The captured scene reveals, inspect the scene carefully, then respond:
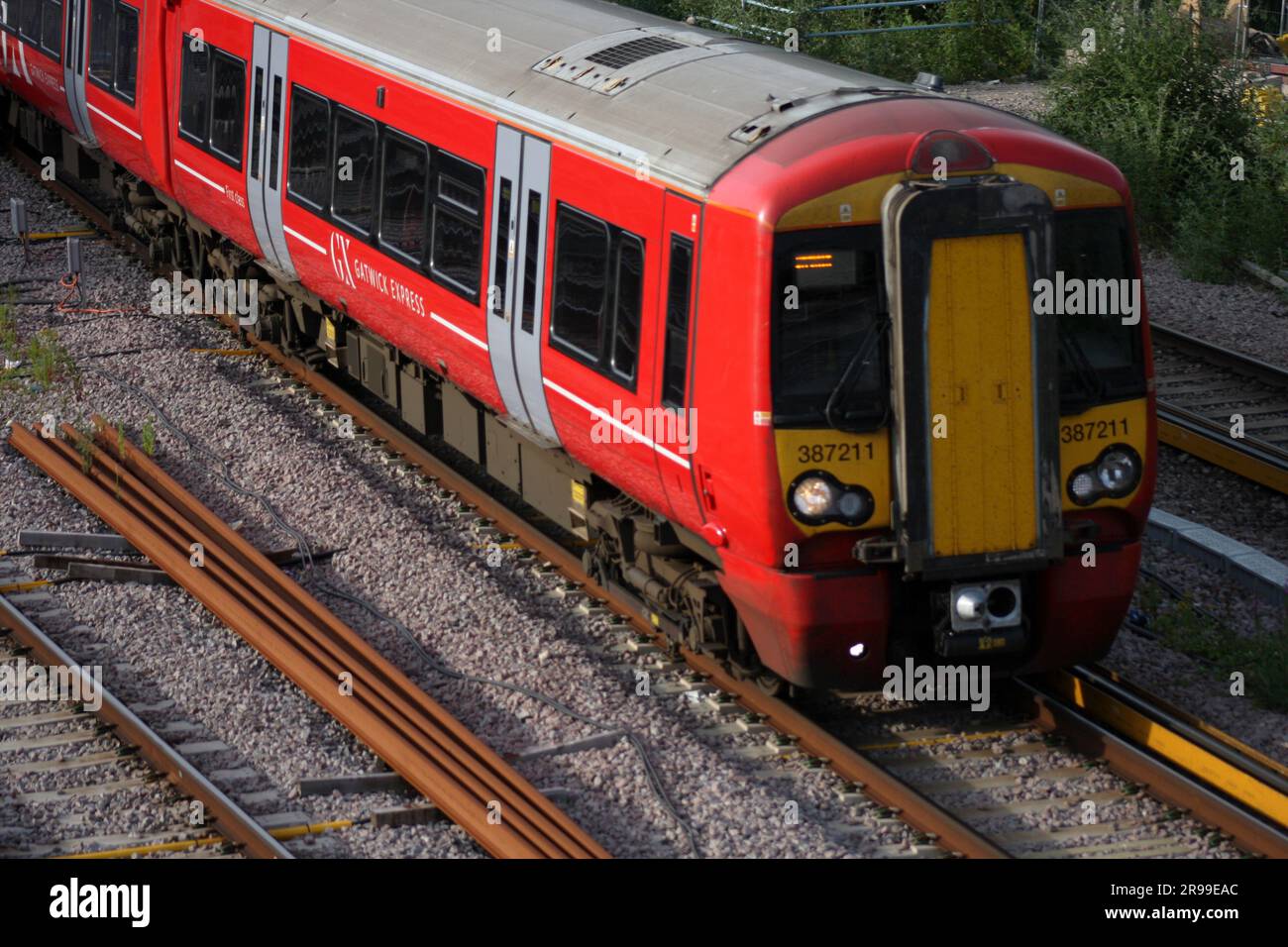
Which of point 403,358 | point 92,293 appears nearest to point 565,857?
point 403,358

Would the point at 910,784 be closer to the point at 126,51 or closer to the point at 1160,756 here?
the point at 1160,756

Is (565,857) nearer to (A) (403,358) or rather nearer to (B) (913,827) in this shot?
(B) (913,827)

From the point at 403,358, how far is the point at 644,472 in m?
4.07

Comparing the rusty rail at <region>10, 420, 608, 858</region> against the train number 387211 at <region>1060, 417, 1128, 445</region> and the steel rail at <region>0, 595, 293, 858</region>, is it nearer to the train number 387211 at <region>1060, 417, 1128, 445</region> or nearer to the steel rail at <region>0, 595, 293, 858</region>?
the steel rail at <region>0, 595, 293, 858</region>

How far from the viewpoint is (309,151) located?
41.5ft

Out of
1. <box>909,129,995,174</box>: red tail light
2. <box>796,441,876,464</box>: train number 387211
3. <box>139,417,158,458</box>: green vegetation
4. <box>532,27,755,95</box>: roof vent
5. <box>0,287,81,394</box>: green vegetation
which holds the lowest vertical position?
<box>139,417,158,458</box>: green vegetation

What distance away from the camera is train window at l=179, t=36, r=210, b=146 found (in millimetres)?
14227

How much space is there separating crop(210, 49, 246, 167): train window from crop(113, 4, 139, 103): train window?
201cm

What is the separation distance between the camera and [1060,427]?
28.1 ft

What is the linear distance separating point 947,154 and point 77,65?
11314mm

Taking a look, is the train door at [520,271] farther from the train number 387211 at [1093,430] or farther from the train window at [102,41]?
the train window at [102,41]

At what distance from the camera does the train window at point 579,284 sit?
941 cm

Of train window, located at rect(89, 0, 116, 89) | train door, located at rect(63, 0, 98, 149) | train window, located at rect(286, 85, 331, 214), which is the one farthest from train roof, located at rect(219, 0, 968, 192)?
train door, located at rect(63, 0, 98, 149)

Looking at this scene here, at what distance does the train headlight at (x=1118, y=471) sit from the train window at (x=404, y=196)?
14.7 feet
